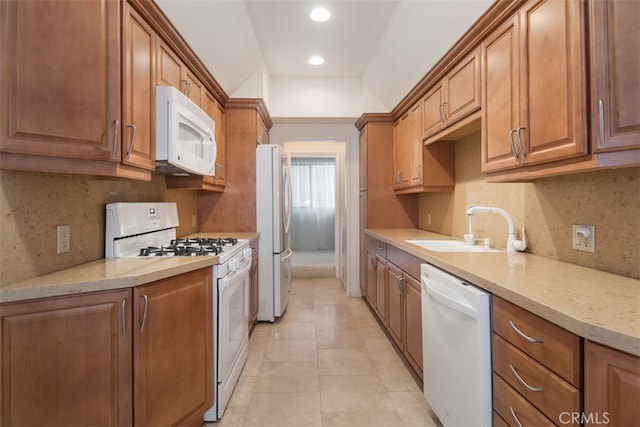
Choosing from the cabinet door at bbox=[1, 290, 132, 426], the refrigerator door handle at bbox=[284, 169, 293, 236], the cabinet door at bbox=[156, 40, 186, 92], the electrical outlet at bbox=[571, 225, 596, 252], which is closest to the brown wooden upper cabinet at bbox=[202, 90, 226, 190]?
the cabinet door at bbox=[156, 40, 186, 92]

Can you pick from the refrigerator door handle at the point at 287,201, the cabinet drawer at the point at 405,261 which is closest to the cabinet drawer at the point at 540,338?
the cabinet drawer at the point at 405,261

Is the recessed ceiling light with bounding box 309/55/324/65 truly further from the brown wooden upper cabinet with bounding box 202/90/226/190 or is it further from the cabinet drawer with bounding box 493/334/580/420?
the cabinet drawer with bounding box 493/334/580/420

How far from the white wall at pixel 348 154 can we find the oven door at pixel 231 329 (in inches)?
83.3

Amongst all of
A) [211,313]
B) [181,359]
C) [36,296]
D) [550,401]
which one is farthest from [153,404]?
[550,401]

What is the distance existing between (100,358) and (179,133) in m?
1.29

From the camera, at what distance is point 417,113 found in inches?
120

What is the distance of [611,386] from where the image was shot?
77 centimetres

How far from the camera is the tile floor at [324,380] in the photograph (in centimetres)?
179

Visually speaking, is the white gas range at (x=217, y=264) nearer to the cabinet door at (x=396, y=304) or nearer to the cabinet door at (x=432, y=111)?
the cabinet door at (x=396, y=304)

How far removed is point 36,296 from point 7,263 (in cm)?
24

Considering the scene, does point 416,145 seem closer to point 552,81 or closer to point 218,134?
point 552,81

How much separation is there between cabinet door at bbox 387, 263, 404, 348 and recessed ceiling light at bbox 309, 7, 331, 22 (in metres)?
2.23

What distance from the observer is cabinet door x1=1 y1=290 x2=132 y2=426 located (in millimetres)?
1084

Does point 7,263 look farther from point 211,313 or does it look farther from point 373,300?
point 373,300
